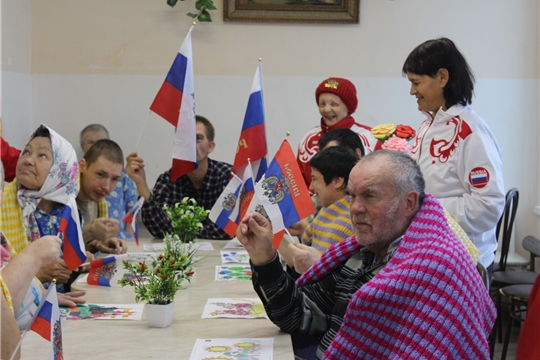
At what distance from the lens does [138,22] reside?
5.73 meters

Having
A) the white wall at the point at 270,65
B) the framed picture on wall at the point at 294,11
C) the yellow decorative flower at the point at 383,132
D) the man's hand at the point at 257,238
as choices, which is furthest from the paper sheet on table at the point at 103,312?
the framed picture on wall at the point at 294,11

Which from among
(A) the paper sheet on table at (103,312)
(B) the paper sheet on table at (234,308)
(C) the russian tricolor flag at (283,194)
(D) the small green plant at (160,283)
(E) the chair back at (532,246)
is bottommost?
(E) the chair back at (532,246)

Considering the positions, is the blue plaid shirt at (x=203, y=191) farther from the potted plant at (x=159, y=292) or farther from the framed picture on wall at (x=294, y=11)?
the potted plant at (x=159, y=292)

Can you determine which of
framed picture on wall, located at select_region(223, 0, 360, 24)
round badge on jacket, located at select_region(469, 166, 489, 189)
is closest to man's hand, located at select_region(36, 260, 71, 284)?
round badge on jacket, located at select_region(469, 166, 489, 189)

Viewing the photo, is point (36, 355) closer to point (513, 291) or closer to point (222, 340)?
point (222, 340)

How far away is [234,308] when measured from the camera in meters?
2.56

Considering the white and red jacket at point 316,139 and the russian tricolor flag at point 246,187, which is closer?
the russian tricolor flag at point 246,187

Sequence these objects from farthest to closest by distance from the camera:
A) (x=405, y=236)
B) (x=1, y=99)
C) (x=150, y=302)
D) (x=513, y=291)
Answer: (x=1, y=99), (x=513, y=291), (x=150, y=302), (x=405, y=236)

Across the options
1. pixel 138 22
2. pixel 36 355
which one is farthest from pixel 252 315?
pixel 138 22

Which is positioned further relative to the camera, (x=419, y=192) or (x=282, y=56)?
(x=282, y=56)

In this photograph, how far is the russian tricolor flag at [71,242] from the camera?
9.46 ft

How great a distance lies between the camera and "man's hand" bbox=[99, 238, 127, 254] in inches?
140

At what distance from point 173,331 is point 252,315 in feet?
1.08

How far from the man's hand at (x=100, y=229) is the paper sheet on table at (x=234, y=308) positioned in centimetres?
104
